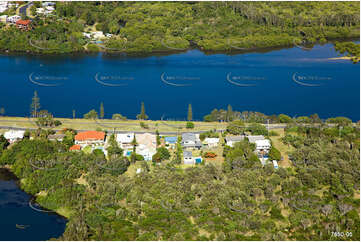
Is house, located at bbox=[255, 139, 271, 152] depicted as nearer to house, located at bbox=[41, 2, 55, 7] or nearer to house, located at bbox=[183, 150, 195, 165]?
house, located at bbox=[183, 150, 195, 165]

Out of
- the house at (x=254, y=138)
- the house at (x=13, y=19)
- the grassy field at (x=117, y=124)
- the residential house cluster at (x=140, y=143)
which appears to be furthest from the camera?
the house at (x=13, y=19)

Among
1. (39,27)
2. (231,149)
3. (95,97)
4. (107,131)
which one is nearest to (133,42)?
(39,27)

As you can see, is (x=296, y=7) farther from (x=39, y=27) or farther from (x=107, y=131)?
(x=107, y=131)

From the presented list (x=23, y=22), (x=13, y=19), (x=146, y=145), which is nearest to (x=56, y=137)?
(x=146, y=145)

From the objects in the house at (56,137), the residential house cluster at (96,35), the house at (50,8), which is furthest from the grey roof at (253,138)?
the house at (50,8)

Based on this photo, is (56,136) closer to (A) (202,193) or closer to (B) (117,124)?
(B) (117,124)

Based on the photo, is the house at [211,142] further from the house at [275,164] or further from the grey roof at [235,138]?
the house at [275,164]
